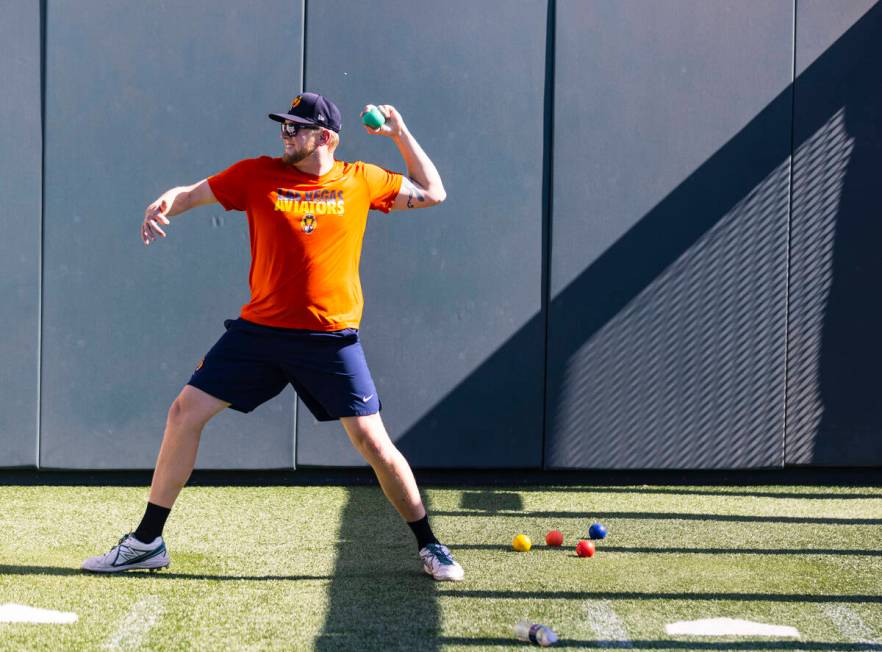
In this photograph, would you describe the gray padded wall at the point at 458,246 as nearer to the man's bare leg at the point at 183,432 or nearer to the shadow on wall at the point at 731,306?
the shadow on wall at the point at 731,306

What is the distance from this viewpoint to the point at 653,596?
4258 mm

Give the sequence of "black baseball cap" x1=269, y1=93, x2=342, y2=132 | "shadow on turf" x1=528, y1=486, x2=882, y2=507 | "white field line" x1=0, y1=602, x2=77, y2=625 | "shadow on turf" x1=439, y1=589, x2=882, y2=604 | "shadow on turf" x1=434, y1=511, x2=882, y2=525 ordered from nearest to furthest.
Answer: "white field line" x1=0, y1=602, x2=77, y2=625
"shadow on turf" x1=439, y1=589, x2=882, y2=604
"black baseball cap" x1=269, y1=93, x2=342, y2=132
"shadow on turf" x1=434, y1=511, x2=882, y2=525
"shadow on turf" x1=528, y1=486, x2=882, y2=507

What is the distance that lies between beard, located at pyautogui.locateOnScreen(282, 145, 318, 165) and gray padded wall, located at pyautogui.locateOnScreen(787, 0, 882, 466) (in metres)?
3.44

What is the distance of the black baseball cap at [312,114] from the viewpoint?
436cm

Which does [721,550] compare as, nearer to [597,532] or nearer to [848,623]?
[597,532]

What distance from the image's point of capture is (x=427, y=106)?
6.60 m

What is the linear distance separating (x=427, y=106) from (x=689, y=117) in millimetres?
1501

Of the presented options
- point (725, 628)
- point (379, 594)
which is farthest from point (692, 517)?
point (379, 594)

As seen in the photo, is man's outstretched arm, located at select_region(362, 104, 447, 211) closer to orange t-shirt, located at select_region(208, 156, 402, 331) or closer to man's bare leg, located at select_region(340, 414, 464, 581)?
orange t-shirt, located at select_region(208, 156, 402, 331)

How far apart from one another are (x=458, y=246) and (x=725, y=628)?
329 cm

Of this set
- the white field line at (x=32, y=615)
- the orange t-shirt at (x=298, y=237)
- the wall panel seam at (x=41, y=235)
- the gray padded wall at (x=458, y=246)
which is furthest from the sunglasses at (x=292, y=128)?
the wall panel seam at (x=41, y=235)

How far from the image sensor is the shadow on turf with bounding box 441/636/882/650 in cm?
362

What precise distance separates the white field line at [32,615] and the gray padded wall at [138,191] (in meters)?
2.59

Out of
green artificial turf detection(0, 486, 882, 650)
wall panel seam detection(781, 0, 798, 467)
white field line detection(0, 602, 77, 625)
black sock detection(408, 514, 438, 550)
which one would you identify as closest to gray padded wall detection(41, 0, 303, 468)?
green artificial turf detection(0, 486, 882, 650)
